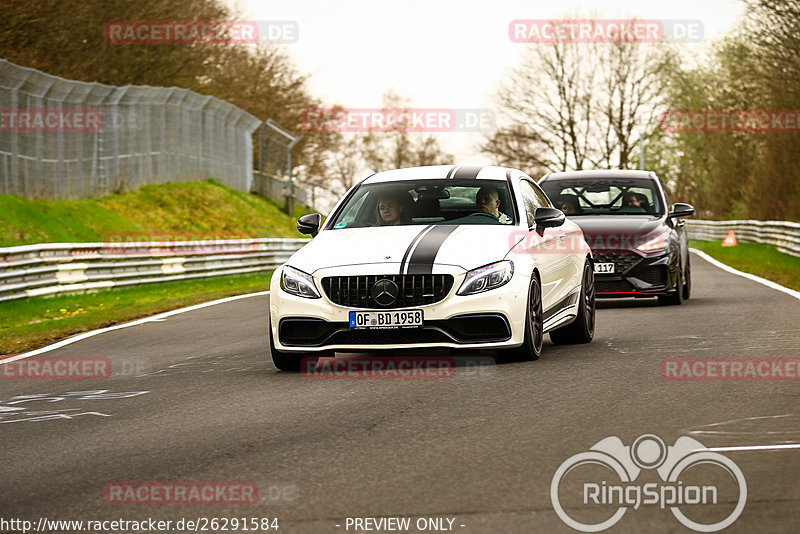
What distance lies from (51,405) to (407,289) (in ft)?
8.75

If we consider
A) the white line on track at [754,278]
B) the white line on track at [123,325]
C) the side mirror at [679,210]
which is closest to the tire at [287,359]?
the white line on track at [123,325]

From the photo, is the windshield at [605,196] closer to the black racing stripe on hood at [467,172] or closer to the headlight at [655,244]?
the headlight at [655,244]

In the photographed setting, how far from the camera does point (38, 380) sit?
427 inches

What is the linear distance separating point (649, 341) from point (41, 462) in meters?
6.61

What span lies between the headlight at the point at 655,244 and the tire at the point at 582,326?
3923 millimetres

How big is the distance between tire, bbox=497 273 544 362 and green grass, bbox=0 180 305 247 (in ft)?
56.7

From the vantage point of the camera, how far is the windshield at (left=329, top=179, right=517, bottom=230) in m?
11.2

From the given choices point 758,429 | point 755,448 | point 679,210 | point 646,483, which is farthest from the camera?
point 679,210

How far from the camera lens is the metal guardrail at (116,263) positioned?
65.5 feet

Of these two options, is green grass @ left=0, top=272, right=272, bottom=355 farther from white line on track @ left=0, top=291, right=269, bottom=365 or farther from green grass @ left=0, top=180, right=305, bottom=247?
green grass @ left=0, top=180, right=305, bottom=247

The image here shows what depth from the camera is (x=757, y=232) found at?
44.1 meters

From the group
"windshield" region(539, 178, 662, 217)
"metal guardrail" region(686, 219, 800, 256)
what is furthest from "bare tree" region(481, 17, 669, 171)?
"windshield" region(539, 178, 662, 217)

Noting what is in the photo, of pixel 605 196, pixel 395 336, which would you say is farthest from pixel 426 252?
pixel 605 196

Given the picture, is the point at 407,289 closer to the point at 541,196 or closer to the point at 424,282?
the point at 424,282
